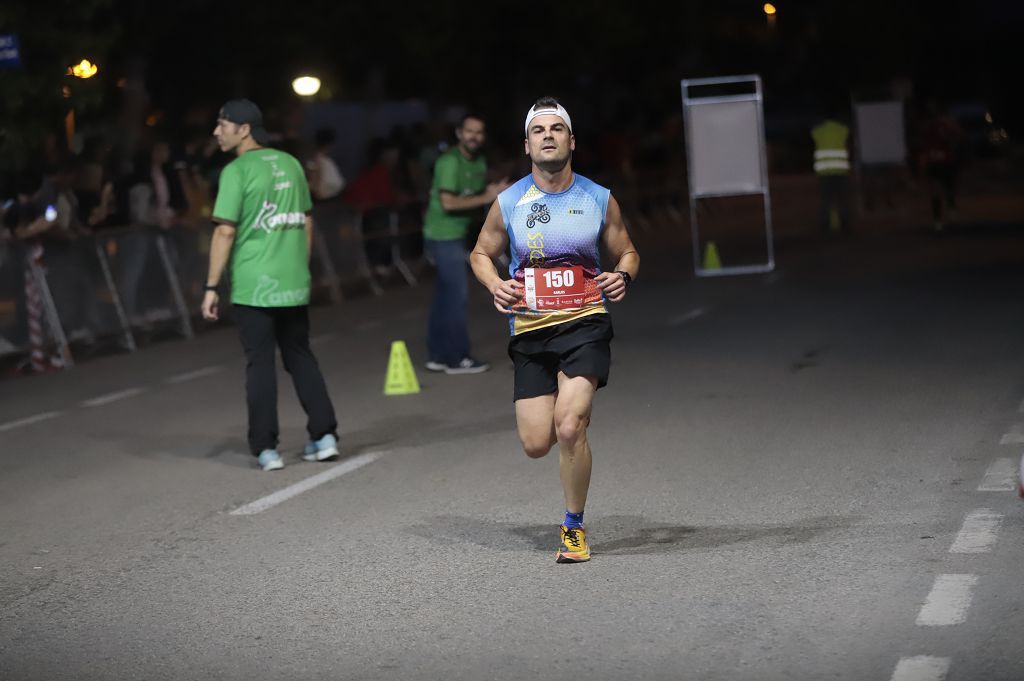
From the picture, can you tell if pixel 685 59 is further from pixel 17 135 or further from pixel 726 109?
pixel 17 135

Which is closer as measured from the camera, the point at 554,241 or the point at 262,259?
the point at 554,241

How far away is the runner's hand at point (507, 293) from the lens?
24.9 feet

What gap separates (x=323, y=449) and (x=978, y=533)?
418cm

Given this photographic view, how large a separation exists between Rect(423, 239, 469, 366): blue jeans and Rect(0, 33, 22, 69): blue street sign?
5.96 meters

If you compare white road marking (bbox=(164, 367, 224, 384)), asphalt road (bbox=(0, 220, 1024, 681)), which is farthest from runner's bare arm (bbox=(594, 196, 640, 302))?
white road marking (bbox=(164, 367, 224, 384))

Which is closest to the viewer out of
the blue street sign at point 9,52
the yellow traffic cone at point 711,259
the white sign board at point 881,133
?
the blue street sign at point 9,52

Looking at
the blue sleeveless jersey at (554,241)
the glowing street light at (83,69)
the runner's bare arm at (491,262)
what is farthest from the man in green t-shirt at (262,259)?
the glowing street light at (83,69)

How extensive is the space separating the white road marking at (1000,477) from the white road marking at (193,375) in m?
7.73

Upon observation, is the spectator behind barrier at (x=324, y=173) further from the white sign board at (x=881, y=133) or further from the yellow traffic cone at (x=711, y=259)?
the white sign board at (x=881, y=133)

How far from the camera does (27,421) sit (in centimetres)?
1321

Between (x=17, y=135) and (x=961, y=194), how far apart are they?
1058 inches

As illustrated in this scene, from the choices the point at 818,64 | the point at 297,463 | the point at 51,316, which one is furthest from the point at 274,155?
the point at 818,64

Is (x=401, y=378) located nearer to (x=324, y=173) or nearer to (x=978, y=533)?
(x=978, y=533)

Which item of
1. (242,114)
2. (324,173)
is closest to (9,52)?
(324,173)
